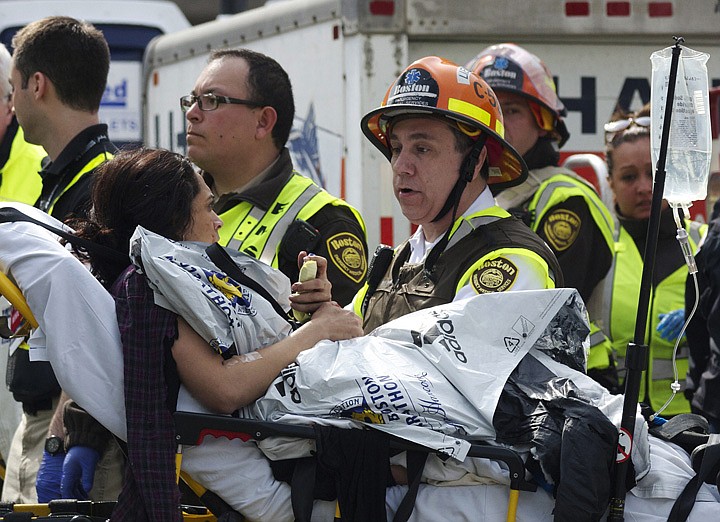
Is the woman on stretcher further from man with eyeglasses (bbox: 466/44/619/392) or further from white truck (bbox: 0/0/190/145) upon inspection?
white truck (bbox: 0/0/190/145)

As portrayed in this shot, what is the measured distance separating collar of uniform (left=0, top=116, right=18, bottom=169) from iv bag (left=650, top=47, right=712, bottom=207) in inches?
123

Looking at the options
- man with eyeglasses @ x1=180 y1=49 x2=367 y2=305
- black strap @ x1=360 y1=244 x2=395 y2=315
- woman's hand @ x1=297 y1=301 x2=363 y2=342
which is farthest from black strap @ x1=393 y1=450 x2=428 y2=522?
man with eyeglasses @ x1=180 y1=49 x2=367 y2=305

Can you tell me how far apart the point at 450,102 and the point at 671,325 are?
75.1 inches

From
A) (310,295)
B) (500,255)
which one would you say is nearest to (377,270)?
(500,255)

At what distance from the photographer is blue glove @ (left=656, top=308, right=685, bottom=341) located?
5.27m

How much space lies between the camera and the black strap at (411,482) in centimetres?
311

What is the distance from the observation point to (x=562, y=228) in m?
5.02

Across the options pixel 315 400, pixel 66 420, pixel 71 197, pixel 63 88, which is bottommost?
pixel 66 420

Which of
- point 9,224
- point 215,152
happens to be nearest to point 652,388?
point 215,152

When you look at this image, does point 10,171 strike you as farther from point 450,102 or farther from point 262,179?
point 450,102

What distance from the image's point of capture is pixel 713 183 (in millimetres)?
6438

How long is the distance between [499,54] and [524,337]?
252cm

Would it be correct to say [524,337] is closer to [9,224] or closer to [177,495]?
[177,495]

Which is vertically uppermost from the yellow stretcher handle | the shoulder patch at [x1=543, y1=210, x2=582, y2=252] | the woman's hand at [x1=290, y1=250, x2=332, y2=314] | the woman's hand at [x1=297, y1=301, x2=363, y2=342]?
the yellow stretcher handle
